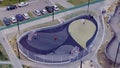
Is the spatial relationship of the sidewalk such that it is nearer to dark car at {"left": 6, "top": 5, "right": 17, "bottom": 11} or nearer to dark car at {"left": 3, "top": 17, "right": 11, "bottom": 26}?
dark car at {"left": 6, "top": 5, "right": 17, "bottom": 11}

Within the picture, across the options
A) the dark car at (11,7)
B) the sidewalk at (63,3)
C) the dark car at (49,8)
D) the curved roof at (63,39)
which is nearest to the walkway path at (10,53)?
the curved roof at (63,39)

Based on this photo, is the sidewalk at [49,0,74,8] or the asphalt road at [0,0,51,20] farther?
the sidewalk at [49,0,74,8]

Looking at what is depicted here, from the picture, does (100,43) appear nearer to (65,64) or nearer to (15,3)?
(65,64)

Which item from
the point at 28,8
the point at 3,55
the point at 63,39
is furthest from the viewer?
the point at 28,8

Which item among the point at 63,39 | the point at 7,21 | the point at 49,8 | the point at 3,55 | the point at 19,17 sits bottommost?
the point at 3,55

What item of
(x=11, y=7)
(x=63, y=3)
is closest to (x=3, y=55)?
(x=11, y=7)

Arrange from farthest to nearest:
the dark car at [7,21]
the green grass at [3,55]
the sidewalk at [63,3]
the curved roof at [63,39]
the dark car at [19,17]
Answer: the sidewalk at [63,3] < the dark car at [19,17] < the dark car at [7,21] < the curved roof at [63,39] < the green grass at [3,55]

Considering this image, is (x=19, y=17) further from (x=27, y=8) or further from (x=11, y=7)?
(x=27, y=8)

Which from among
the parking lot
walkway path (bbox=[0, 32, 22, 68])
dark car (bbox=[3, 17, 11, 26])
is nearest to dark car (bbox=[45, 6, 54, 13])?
the parking lot

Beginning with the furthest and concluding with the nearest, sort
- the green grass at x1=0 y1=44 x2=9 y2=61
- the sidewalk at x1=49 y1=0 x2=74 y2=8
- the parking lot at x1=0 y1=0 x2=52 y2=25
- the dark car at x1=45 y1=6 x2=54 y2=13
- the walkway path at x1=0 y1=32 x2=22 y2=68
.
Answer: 1. the sidewalk at x1=49 y1=0 x2=74 y2=8
2. the dark car at x1=45 y1=6 x2=54 y2=13
3. the parking lot at x1=0 y1=0 x2=52 y2=25
4. the green grass at x1=0 y1=44 x2=9 y2=61
5. the walkway path at x1=0 y1=32 x2=22 y2=68

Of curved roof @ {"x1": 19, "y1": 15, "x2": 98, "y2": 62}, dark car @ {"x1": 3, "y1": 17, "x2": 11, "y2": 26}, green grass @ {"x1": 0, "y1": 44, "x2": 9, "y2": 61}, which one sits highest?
dark car @ {"x1": 3, "y1": 17, "x2": 11, "y2": 26}

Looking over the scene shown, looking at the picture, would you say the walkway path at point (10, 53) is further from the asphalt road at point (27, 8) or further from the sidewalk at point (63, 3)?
the sidewalk at point (63, 3)

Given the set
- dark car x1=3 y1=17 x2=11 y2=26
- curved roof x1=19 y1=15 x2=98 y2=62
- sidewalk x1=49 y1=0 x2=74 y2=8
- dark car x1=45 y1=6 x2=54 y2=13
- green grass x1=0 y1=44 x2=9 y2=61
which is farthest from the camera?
sidewalk x1=49 y1=0 x2=74 y2=8
